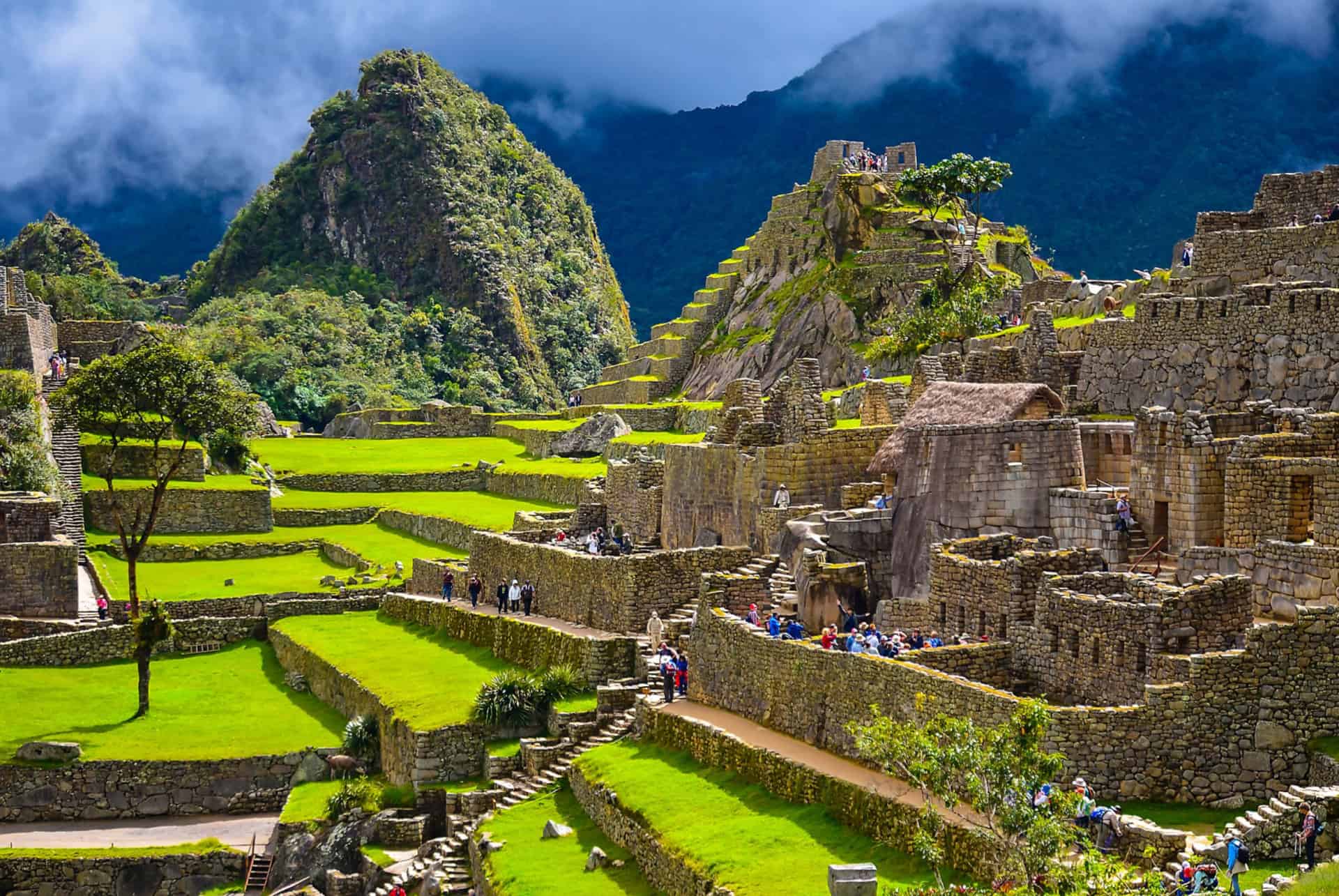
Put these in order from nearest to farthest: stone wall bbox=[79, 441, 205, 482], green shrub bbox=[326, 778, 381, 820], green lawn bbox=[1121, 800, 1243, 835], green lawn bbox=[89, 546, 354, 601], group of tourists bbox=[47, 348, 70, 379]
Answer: green lawn bbox=[1121, 800, 1243, 835] → green shrub bbox=[326, 778, 381, 820] → green lawn bbox=[89, 546, 354, 601] → stone wall bbox=[79, 441, 205, 482] → group of tourists bbox=[47, 348, 70, 379]

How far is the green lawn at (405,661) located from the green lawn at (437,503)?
8664 mm

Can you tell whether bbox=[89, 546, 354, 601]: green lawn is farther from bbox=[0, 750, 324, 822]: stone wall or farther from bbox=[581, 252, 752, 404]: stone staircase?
bbox=[581, 252, 752, 404]: stone staircase

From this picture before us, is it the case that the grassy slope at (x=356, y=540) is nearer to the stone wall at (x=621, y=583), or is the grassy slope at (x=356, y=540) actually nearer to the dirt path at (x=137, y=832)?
the stone wall at (x=621, y=583)

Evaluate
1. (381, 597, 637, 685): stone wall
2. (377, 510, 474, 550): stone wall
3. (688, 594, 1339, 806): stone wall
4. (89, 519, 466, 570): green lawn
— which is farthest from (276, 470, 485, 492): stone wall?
(688, 594, 1339, 806): stone wall

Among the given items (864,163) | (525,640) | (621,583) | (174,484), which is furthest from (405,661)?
(864,163)

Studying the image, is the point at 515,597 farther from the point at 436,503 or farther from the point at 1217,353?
the point at 436,503

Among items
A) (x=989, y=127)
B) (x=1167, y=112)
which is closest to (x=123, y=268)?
(x=989, y=127)

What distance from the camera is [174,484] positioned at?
68688mm

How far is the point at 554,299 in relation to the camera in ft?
552

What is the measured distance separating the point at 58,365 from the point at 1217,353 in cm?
5620

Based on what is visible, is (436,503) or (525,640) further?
(436,503)

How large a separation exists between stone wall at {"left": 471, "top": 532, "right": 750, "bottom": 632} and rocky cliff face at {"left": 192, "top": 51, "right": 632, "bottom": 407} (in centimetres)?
11106

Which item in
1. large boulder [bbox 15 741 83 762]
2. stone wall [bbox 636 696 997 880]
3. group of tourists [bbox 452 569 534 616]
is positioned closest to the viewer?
stone wall [bbox 636 696 997 880]

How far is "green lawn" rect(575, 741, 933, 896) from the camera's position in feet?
78.8
